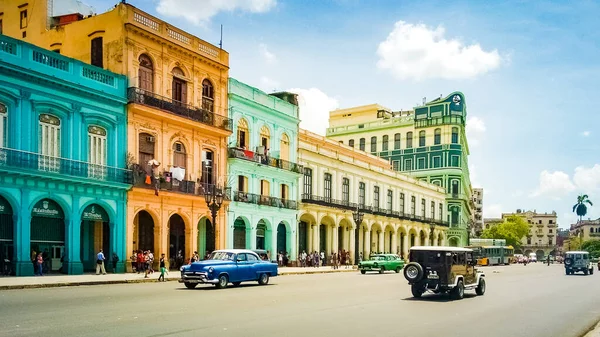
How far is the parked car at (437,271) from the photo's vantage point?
733 inches

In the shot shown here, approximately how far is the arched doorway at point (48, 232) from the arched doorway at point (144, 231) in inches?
181

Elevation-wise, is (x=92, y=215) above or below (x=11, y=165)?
below

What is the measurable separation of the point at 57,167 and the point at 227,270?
34.2 ft

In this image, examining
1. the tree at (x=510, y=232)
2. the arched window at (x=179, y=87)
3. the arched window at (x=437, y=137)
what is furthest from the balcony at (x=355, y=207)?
the tree at (x=510, y=232)

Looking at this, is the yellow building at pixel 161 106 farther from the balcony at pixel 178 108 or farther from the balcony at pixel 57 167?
the balcony at pixel 57 167

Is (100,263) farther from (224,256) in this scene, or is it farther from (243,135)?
(243,135)

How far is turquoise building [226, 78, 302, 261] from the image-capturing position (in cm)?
4016

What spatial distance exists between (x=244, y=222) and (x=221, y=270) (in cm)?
1922

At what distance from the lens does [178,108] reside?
34.9 m

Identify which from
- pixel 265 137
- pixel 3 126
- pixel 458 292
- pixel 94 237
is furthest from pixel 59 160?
pixel 458 292

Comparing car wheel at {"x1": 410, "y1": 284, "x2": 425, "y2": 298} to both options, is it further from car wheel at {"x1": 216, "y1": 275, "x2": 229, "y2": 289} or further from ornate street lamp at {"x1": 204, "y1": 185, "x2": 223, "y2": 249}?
ornate street lamp at {"x1": 204, "y1": 185, "x2": 223, "y2": 249}

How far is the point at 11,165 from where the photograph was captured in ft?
83.1

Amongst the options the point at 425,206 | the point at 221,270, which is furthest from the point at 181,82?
the point at 425,206

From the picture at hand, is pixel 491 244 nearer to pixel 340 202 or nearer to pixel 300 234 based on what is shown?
pixel 340 202
